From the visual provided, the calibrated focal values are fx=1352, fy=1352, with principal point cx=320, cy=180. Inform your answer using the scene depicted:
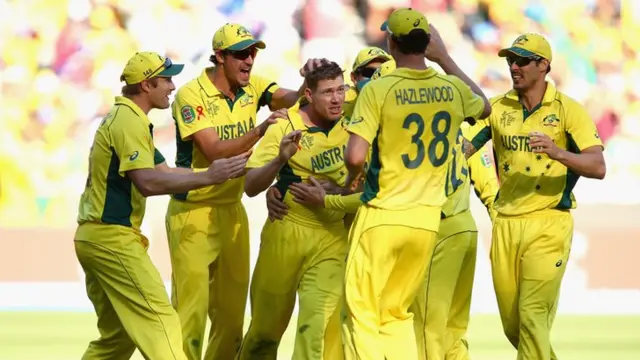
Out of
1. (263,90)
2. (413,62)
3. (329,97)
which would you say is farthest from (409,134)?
(263,90)

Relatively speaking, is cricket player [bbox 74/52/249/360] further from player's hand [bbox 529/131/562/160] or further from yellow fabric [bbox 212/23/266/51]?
player's hand [bbox 529/131/562/160]

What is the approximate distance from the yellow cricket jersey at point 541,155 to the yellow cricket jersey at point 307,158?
1121mm

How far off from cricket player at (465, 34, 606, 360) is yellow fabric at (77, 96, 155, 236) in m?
2.18

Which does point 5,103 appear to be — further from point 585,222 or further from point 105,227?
point 105,227

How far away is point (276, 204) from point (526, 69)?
1.79 metres

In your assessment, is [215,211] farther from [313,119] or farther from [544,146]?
[544,146]

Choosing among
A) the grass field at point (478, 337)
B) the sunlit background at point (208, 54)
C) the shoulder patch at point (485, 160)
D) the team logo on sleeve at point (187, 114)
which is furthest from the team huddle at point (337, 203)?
the sunlit background at point (208, 54)

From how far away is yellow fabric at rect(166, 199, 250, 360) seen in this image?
8602mm

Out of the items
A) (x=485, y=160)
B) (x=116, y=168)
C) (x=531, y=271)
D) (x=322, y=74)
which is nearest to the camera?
(x=116, y=168)

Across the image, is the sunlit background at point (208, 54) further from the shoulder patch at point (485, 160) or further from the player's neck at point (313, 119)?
the player's neck at point (313, 119)

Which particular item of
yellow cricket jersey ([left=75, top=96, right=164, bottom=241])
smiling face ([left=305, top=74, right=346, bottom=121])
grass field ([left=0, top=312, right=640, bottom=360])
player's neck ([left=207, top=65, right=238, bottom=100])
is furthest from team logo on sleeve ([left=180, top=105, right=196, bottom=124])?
grass field ([left=0, top=312, right=640, bottom=360])

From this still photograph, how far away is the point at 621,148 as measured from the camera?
48.3 ft

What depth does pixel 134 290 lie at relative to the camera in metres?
7.58

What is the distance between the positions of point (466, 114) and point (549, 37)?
25.6 ft
